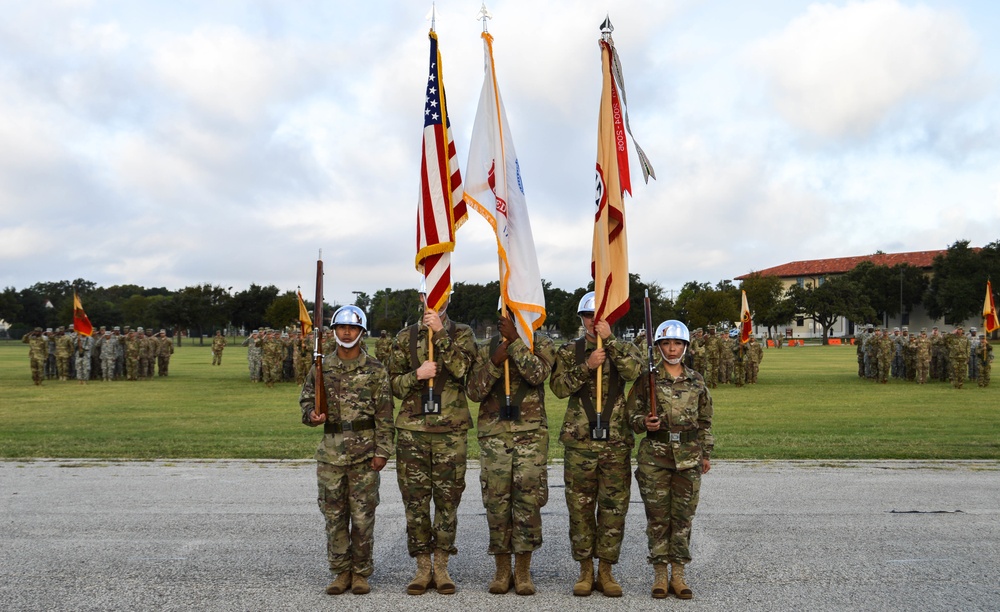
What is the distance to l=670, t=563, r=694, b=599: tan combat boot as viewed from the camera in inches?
219

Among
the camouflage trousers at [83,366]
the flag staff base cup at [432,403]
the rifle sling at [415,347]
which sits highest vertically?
the rifle sling at [415,347]

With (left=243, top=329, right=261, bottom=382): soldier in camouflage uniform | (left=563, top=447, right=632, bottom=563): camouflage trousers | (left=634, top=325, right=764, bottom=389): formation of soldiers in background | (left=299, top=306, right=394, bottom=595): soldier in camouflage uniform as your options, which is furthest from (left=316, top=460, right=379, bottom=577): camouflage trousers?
(left=243, top=329, right=261, bottom=382): soldier in camouflage uniform

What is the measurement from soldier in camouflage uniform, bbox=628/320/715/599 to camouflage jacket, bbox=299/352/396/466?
190 centimetres

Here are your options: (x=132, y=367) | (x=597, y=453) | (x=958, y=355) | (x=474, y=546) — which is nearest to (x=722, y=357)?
(x=958, y=355)

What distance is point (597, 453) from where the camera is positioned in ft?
19.3

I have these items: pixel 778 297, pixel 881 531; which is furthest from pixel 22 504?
pixel 778 297

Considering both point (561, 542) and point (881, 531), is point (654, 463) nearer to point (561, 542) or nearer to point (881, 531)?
point (561, 542)

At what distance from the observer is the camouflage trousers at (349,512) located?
5824 mm

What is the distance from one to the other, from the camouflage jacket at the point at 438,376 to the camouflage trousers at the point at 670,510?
1.47m

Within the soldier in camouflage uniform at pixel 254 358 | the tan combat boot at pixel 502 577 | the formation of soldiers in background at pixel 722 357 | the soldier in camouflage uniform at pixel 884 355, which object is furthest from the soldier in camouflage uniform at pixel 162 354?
the tan combat boot at pixel 502 577

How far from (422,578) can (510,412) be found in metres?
1.37

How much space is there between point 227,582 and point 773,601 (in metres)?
3.92

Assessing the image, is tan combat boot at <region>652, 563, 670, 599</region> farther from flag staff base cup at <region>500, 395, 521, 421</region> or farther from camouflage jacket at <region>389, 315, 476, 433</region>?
camouflage jacket at <region>389, 315, 476, 433</region>

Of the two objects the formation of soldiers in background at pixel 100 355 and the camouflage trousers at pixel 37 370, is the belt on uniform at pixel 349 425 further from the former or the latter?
the formation of soldiers in background at pixel 100 355
